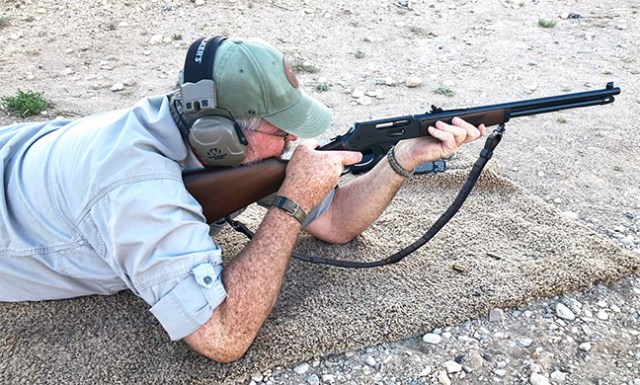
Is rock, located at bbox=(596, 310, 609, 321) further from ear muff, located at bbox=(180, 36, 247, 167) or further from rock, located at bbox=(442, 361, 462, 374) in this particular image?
ear muff, located at bbox=(180, 36, 247, 167)

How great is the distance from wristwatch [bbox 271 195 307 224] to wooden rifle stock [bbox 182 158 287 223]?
108mm

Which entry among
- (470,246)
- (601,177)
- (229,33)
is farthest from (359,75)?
(470,246)

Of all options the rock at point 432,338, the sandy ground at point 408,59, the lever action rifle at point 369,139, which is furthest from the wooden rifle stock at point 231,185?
the sandy ground at point 408,59

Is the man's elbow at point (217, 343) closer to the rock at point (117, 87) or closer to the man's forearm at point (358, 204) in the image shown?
the man's forearm at point (358, 204)

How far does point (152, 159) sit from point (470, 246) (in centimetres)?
198

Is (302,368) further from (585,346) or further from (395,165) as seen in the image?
(585,346)

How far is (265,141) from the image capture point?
2744 mm

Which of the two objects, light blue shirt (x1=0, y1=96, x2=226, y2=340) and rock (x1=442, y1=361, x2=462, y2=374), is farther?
rock (x1=442, y1=361, x2=462, y2=374)

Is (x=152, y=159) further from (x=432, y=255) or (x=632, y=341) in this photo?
(x=632, y=341)

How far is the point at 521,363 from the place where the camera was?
2891 millimetres

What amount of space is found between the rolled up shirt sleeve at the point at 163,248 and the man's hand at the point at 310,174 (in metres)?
0.49

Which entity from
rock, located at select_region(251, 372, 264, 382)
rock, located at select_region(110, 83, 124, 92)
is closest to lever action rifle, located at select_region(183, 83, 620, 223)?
rock, located at select_region(251, 372, 264, 382)

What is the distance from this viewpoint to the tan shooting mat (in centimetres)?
279

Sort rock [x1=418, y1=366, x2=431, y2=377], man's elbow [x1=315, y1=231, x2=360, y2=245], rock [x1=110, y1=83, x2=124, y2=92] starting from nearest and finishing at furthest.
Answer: rock [x1=418, y1=366, x2=431, y2=377] < man's elbow [x1=315, y1=231, x2=360, y2=245] < rock [x1=110, y1=83, x2=124, y2=92]
